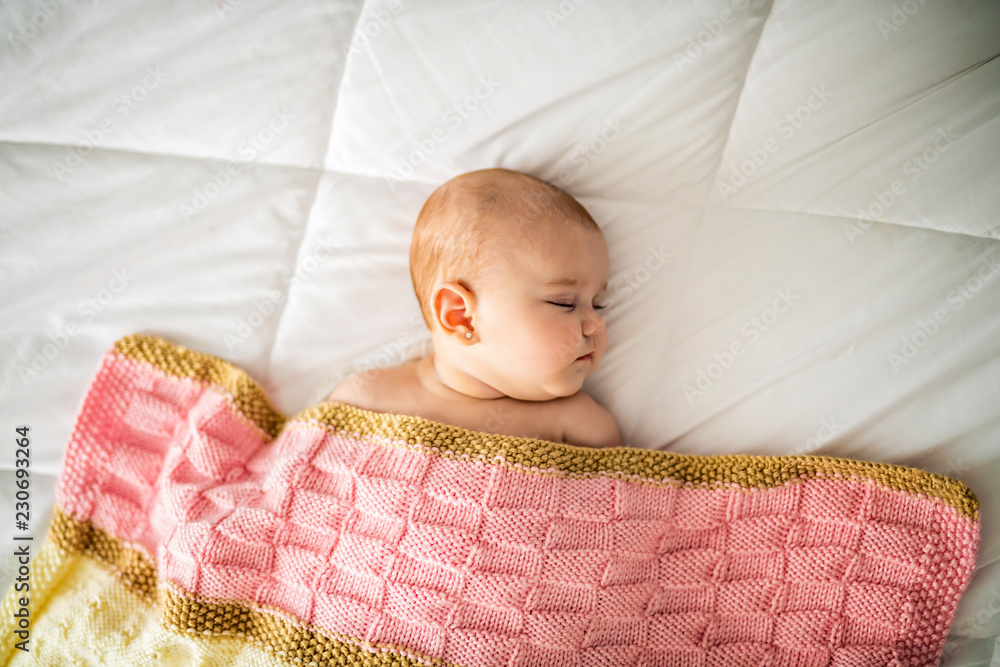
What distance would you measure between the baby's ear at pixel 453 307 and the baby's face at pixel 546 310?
2 cm

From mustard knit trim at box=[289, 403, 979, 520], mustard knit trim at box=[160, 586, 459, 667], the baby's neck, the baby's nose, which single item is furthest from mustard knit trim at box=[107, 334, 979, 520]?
mustard knit trim at box=[160, 586, 459, 667]

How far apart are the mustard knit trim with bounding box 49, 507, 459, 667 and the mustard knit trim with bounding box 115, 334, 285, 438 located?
36cm

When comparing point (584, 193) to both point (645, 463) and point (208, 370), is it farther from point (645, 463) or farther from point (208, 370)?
point (208, 370)

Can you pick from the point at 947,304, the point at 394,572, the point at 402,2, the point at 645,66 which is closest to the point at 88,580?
the point at 394,572

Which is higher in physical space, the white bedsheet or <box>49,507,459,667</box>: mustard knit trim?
the white bedsheet

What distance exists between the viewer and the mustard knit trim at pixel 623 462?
128cm

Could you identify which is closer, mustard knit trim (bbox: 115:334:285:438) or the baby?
the baby

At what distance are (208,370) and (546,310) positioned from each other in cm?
77

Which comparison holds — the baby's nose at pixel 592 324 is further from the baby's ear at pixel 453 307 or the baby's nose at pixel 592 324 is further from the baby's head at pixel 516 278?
the baby's ear at pixel 453 307

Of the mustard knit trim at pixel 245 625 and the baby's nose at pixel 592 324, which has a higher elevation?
the baby's nose at pixel 592 324

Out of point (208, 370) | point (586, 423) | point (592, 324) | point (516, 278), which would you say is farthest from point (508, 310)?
point (208, 370)

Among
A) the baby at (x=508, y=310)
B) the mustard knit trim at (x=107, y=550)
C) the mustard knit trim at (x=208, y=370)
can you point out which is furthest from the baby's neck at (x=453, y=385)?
the mustard knit trim at (x=107, y=550)

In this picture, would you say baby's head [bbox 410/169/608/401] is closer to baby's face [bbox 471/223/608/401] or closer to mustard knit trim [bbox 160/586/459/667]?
baby's face [bbox 471/223/608/401]

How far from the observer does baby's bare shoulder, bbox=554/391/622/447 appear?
1402 millimetres
